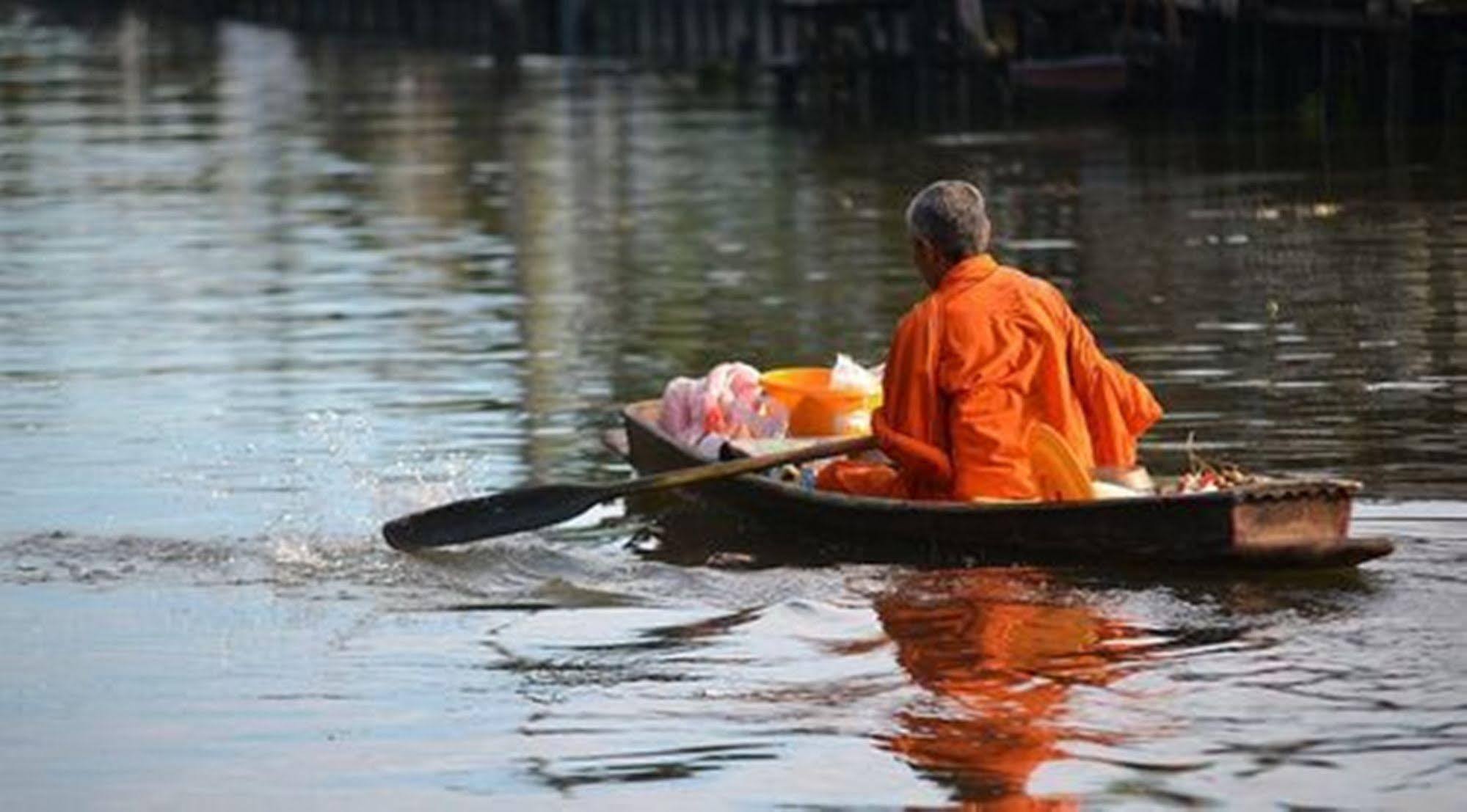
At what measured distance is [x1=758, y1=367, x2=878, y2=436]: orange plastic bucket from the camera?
15.2 meters

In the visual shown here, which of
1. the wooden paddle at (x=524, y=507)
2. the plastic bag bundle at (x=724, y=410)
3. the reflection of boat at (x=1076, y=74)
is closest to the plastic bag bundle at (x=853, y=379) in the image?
the plastic bag bundle at (x=724, y=410)

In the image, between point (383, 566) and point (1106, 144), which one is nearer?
point (383, 566)

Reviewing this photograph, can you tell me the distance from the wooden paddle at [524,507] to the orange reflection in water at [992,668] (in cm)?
100

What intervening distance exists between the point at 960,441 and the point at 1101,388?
46 cm

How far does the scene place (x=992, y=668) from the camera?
38.9ft

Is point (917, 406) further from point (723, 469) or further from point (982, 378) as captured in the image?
point (723, 469)

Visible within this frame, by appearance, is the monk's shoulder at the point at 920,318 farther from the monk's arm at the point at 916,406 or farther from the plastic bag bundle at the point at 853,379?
the plastic bag bundle at the point at 853,379

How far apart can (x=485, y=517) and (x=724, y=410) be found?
1582 mm

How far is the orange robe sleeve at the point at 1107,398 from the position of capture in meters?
13.6

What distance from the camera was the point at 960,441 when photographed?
44.4 ft

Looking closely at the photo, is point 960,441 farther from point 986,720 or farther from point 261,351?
point 261,351

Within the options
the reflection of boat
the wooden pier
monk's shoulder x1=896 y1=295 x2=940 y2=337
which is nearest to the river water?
monk's shoulder x1=896 y1=295 x2=940 y2=337

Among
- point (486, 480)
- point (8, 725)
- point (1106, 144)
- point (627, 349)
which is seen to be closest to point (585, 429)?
point (486, 480)

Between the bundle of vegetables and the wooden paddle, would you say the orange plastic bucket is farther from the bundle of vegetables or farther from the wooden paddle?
the bundle of vegetables
